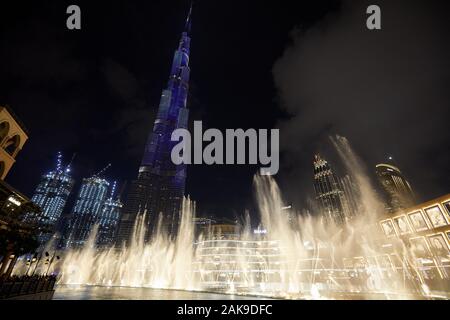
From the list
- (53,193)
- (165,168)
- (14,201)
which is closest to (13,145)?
(14,201)

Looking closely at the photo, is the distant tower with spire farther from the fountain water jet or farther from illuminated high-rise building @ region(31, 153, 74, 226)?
illuminated high-rise building @ region(31, 153, 74, 226)

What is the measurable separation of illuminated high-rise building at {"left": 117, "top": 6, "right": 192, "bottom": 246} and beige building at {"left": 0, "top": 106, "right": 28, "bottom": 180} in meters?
160

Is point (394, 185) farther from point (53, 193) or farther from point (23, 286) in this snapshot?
point (53, 193)

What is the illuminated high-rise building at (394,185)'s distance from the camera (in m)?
157

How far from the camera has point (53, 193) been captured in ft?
607

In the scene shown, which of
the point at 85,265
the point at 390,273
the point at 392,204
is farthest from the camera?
the point at 392,204

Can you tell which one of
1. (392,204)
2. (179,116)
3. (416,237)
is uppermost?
(179,116)

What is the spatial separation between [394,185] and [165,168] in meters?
182

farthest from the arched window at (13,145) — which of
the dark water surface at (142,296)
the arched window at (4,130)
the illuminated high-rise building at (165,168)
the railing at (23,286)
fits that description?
the illuminated high-rise building at (165,168)

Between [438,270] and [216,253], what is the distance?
226ft
